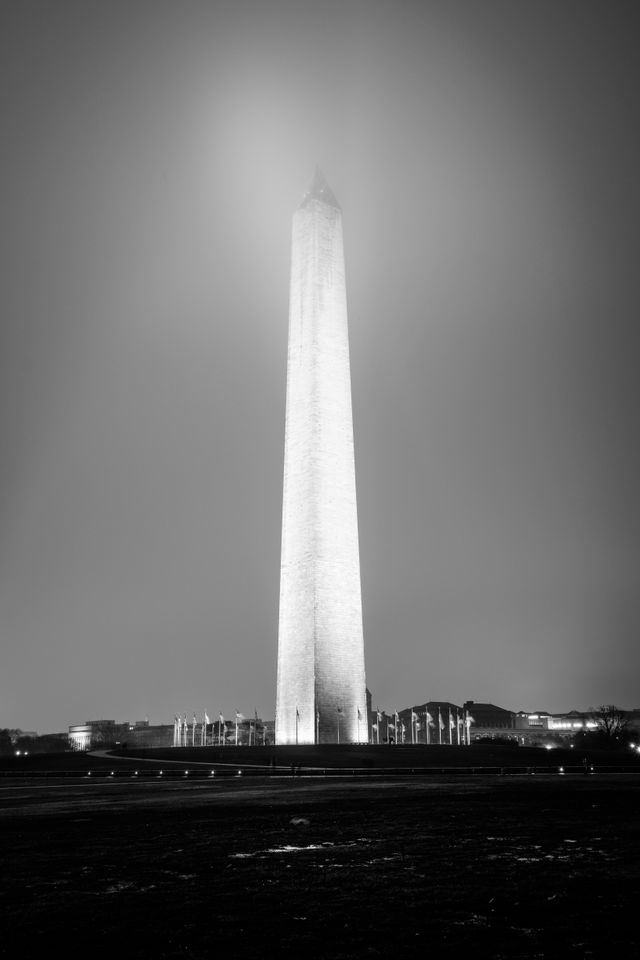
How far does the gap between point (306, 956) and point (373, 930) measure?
1.77ft

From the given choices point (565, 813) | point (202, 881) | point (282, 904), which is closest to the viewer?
point (282, 904)

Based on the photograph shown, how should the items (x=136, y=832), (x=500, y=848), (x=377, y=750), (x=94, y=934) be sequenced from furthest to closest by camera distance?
1. (x=377, y=750)
2. (x=136, y=832)
3. (x=500, y=848)
4. (x=94, y=934)

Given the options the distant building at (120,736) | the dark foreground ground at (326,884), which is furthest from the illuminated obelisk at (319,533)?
the dark foreground ground at (326,884)

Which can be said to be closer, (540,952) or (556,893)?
(540,952)

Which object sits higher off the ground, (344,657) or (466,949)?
(344,657)

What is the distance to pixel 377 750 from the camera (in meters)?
33.1

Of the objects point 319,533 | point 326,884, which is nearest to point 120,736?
point 319,533

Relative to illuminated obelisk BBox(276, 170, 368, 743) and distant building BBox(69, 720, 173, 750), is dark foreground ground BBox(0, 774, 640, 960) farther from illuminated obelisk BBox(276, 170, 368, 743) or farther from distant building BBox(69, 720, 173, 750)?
distant building BBox(69, 720, 173, 750)

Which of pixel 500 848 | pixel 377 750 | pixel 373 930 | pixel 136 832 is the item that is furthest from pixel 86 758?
pixel 373 930

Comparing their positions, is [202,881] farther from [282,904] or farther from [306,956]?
[306,956]

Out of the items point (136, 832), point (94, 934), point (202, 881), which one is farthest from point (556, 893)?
point (136, 832)

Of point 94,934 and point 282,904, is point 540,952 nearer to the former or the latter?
point 282,904

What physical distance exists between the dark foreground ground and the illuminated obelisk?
3032cm

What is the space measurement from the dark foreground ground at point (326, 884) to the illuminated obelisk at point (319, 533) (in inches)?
1194
